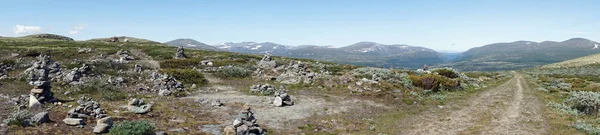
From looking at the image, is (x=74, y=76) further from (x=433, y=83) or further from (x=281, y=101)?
(x=433, y=83)

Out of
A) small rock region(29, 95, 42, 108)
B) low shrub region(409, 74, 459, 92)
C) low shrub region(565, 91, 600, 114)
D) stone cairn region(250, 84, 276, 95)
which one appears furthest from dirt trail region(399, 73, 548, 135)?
small rock region(29, 95, 42, 108)

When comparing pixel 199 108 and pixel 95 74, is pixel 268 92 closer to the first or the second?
pixel 199 108

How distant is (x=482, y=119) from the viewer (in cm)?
2367

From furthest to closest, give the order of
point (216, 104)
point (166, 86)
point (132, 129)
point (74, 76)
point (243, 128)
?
point (74, 76) → point (166, 86) → point (216, 104) → point (243, 128) → point (132, 129)

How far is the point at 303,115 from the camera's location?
24078 millimetres

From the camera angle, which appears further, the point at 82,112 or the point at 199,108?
the point at 199,108

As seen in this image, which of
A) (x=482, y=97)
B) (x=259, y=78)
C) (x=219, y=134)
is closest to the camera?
(x=219, y=134)

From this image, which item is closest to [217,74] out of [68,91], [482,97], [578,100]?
[68,91]

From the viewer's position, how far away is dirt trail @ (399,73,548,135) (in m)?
20.5

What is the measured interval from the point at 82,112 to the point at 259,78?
24.9 meters

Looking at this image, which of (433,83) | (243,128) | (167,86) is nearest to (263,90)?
(167,86)

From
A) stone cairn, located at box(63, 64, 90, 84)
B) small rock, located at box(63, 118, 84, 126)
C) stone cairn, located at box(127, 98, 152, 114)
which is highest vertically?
stone cairn, located at box(63, 64, 90, 84)

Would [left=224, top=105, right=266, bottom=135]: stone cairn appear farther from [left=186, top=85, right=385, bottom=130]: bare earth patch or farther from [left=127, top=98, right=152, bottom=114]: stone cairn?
[left=127, top=98, right=152, bottom=114]: stone cairn

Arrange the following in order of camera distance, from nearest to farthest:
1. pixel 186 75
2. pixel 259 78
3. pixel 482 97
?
1. pixel 482 97
2. pixel 186 75
3. pixel 259 78
